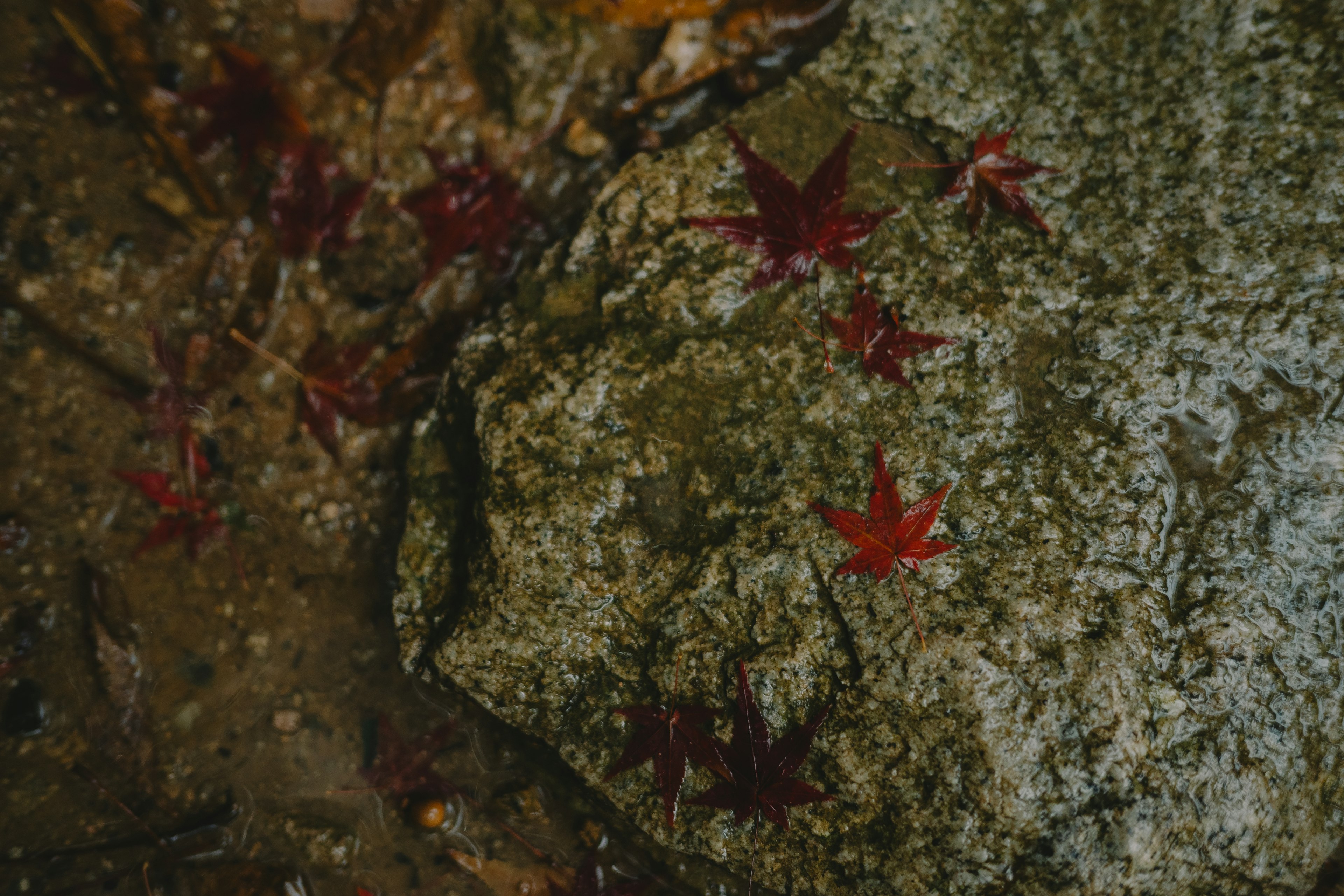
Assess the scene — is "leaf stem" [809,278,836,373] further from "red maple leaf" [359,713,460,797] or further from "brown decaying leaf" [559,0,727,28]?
"red maple leaf" [359,713,460,797]

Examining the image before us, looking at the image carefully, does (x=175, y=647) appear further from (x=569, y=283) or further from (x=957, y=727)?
(x=957, y=727)

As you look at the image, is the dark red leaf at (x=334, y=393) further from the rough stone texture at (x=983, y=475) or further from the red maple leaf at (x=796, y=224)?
the red maple leaf at (x=796, y=224)

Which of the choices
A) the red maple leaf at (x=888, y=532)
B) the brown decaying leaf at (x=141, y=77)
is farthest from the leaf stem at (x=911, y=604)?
the brown decaying leaf at (x=141, y=77)

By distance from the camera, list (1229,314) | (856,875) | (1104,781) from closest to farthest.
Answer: (1104,781), (856,875), (1229,314)

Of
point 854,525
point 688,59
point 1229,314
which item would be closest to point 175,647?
point 854,525

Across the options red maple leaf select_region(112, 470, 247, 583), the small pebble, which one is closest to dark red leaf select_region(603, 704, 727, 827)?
the small pebble

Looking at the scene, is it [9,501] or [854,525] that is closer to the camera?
[854,525]
